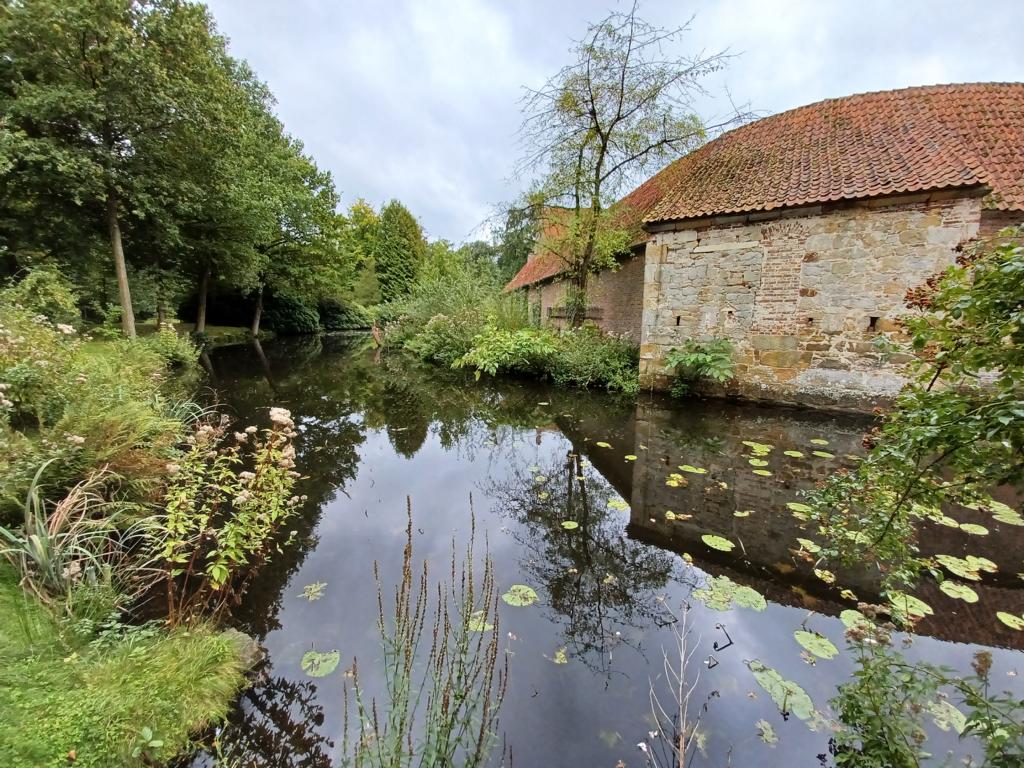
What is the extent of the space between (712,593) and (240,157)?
1627 cm

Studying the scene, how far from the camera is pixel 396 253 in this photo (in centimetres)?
3656

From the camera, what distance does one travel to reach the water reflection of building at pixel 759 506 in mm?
2803

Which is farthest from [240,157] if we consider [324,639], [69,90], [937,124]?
[937,124]

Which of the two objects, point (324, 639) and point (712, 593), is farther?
point (712, 593)

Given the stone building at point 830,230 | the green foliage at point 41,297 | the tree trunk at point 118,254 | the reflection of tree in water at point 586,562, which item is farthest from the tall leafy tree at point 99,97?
the reflection of tree in water at point 586,562

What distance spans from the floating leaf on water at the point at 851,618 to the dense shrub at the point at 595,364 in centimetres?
642

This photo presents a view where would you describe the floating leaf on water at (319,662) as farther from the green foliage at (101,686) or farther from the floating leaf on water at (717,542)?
the floating leaf on water at (717,542)

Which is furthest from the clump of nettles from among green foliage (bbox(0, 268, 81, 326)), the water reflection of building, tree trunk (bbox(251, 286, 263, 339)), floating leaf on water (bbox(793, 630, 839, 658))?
tree trunk (bbox(251, 286, 263, 339))

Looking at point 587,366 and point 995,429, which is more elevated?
point 995,429

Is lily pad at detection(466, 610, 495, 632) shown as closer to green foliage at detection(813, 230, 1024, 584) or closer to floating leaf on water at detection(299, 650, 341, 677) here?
floating leaf on water at detection(299, 650, 341, 677)

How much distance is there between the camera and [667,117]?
30.0ft

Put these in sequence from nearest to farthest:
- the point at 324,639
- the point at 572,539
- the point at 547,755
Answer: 1. the point at 547,755
2. the point at 324,639
3. the point at 572,539

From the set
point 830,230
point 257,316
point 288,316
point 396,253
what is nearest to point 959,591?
point 830,230

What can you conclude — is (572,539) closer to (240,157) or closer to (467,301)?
(467,301)
